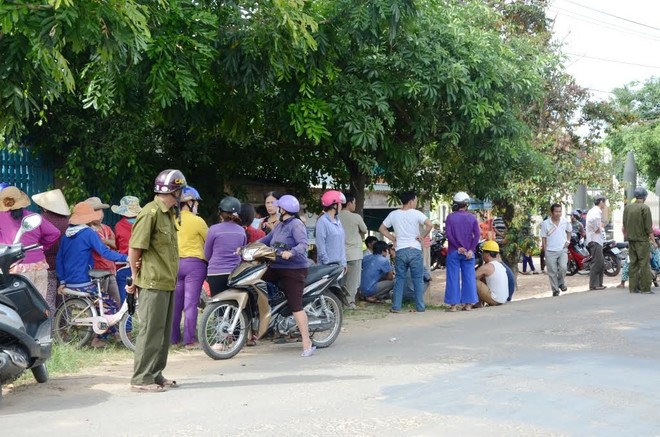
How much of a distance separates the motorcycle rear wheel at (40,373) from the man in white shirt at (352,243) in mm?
6370

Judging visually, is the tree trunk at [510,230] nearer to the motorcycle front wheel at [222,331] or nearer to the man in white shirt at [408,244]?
the man in white shirt at [408,244]

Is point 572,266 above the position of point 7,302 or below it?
below

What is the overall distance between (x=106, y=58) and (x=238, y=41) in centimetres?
Answer: 303

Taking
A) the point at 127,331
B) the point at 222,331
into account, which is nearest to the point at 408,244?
the point at 222,331

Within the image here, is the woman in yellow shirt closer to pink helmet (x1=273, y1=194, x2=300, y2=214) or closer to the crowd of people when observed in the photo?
the crowd of people

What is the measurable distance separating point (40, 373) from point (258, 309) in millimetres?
2497

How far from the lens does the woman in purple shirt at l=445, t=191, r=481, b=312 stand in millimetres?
13508

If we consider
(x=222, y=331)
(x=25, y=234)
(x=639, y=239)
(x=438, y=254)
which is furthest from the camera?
(x=438, y=254)

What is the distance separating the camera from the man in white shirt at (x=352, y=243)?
13.6 metres

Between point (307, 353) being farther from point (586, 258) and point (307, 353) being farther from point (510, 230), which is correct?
point (586, 258)

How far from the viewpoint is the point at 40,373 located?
767 cm

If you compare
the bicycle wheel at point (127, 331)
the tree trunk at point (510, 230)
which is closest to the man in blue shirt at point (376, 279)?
the tree trunk at point (510, 230)

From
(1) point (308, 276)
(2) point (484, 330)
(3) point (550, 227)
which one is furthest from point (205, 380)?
(3) point (550, 227)

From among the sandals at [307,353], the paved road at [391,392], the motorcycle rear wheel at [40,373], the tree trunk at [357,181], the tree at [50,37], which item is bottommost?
the paved road at [391,392]
